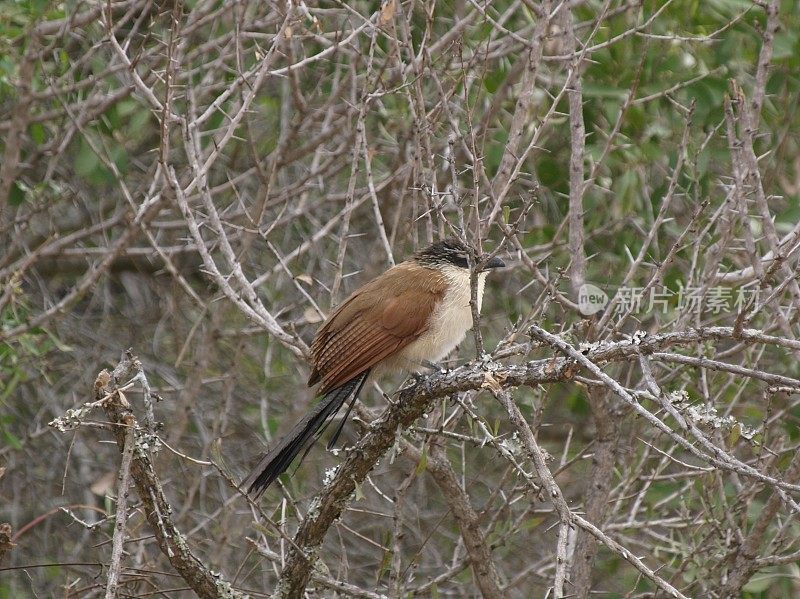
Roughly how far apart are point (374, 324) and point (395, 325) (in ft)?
0.24

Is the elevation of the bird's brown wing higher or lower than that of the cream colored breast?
higher

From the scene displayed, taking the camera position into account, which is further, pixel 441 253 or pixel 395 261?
pixel 395 261

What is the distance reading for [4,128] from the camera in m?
4.50

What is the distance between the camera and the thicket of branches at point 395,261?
3.03 m

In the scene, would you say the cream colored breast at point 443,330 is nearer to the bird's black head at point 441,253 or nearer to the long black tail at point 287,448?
the bird's black head at point 441,253

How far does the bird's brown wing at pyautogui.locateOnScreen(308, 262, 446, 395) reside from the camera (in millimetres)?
3342

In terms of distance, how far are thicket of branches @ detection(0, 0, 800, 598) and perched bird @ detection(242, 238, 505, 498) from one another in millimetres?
105

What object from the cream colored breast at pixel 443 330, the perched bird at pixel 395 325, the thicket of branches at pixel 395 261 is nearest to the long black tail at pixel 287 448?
the perched bird at pixel 395 325

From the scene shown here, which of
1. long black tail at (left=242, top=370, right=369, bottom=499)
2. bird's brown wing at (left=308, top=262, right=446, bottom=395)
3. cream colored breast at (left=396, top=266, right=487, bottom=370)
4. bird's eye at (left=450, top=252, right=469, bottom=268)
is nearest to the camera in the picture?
long black tail at (left=242, top=370, right=369, bottom=499)

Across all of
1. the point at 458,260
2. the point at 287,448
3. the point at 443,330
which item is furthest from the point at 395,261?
the point at 287,448

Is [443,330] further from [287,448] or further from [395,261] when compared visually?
[395,261]

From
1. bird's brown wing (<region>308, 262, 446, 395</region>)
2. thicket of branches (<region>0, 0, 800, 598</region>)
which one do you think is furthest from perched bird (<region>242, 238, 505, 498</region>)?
thicket of branches (<region>0, 0, 800, 598</region>)

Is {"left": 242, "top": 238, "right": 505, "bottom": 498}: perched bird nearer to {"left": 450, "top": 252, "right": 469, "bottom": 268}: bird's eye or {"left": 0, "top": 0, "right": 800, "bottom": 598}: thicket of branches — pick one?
{"left": 450, "top": 252, "right": 469, "bottom": 268}: bird's eye

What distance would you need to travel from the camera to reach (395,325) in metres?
3.50
